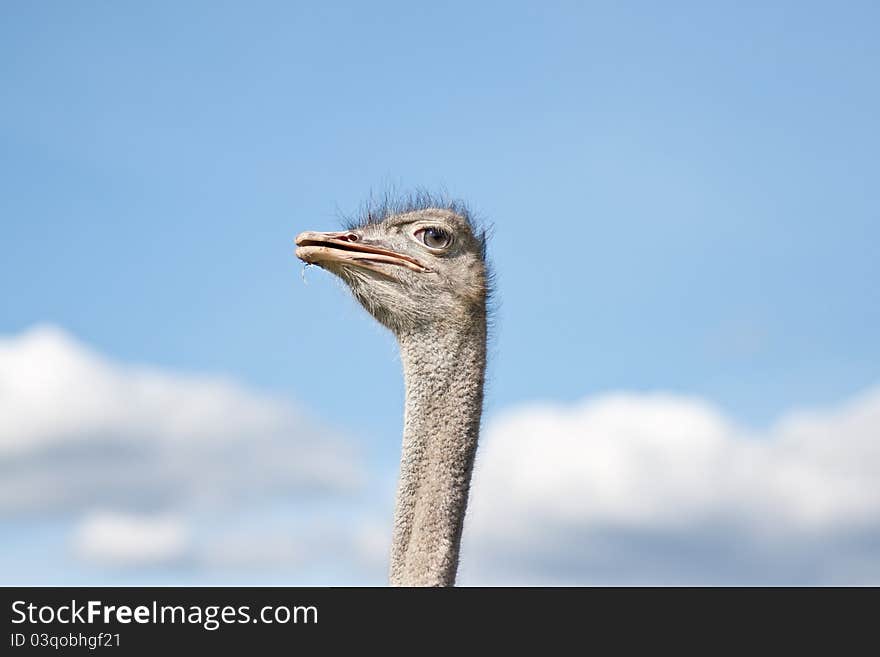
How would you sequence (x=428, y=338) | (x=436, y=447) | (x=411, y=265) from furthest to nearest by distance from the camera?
(x=411, y=265) → (x=428, y=338) → (x=436, y=447)

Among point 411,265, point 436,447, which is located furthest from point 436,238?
point 436,447

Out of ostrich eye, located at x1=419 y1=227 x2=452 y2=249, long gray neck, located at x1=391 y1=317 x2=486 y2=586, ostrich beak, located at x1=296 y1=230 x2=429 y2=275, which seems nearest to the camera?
long gray neck, located at x1=391 y1=317 x2=486 y2=586

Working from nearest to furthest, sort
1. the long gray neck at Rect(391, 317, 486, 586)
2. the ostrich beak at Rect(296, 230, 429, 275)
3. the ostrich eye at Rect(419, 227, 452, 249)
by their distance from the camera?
the long gray neck at Rect(391, 317, 486, 586), the ostrich beak at Rect(296, 230, 429, 275), the ostrich eye at Rect(419, 227, 452, 249)

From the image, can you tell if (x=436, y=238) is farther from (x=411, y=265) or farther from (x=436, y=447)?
(x=436, y=447)

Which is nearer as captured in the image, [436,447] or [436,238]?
[436,447]

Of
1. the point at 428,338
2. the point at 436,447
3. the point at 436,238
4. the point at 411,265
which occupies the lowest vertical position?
the point at 436,447

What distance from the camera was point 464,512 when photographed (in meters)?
4.79

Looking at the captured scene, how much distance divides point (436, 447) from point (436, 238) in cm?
118

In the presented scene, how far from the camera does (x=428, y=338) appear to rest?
17.4ft

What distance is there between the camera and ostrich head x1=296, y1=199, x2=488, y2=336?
5.33 m

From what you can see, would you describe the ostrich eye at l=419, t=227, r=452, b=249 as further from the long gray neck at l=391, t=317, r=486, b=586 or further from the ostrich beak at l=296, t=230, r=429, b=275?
the long gray neck at l=391, t=317, r=486, b=586

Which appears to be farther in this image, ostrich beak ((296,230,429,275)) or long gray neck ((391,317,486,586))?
ostrich beak ((296,230,429,275))

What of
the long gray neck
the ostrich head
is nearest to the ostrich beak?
the ostrich head

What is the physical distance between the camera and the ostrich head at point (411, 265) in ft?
17.5
